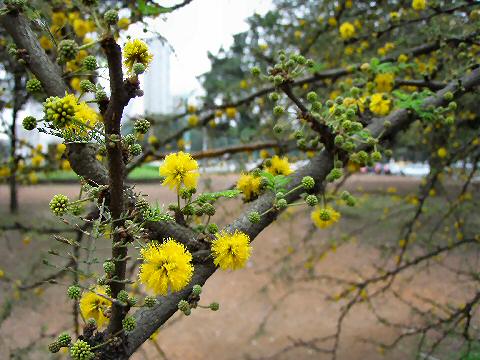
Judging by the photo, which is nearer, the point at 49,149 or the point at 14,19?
the point at 14,19

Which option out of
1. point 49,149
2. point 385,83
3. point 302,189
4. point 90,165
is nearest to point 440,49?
point 385,83

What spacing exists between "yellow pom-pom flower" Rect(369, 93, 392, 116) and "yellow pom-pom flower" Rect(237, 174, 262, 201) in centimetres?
94

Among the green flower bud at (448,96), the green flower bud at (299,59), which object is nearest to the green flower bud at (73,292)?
the green flower bud at (299,59)

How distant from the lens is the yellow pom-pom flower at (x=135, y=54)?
115 cm

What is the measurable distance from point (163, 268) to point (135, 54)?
1.82ft

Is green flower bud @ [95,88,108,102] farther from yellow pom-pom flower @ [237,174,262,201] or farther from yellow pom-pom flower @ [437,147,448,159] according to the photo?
yellow pom-pom flower @ [437,147,448,159]

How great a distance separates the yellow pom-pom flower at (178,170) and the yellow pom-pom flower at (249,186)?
0.44 metres

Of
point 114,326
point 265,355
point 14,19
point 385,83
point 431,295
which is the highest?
point 385,83

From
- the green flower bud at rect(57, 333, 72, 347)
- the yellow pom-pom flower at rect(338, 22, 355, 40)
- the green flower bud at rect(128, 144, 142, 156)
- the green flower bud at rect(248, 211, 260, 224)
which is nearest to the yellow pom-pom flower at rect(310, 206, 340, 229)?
the green flower bud at rect(248, 211, 260, 224)

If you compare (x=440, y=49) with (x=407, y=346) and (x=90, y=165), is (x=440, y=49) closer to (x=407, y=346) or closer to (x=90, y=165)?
(x=90, y=165)

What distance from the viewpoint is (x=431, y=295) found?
8.37 m

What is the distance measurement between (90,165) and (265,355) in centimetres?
605

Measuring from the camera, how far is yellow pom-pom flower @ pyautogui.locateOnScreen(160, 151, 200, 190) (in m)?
1.40

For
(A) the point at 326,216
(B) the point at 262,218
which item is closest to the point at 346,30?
(A) the point at 326,216
